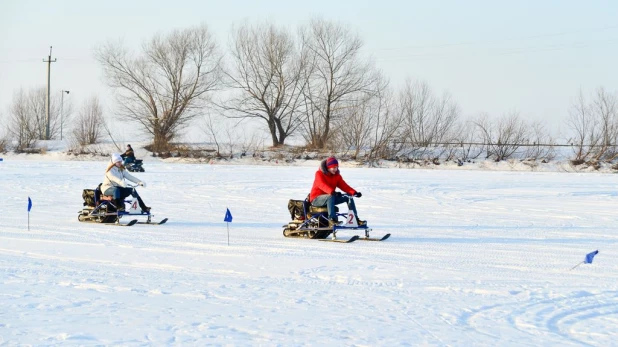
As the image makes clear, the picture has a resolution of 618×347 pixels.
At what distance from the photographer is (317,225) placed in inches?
466

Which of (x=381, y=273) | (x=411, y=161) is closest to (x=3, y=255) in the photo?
(x=381, y=273)

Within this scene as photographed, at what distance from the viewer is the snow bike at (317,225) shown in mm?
11586

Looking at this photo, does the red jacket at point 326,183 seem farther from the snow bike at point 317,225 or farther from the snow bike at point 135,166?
the snow bike at point 135,166

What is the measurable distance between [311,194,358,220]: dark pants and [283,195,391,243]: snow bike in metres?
0.06

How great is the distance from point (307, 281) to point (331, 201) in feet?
12.0

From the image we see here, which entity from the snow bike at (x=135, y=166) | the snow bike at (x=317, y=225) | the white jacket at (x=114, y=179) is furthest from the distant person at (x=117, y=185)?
the snow bike at (x=135, y=166)

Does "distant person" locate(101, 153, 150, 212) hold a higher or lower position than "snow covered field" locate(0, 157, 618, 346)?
higher

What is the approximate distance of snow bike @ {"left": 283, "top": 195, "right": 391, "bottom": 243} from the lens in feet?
38.0

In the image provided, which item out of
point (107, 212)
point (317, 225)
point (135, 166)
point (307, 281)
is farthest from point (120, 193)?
point (135, 166)

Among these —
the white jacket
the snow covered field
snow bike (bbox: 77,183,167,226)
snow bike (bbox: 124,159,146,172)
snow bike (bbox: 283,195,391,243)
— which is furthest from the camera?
snow bike (bbox: 124,159,146,172)

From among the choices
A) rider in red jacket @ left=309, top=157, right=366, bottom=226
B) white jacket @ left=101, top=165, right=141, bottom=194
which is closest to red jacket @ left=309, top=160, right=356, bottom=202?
rider in red jacket @ left=309, top=157, right=366, bottom=226

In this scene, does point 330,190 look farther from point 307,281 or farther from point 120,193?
point 120,193

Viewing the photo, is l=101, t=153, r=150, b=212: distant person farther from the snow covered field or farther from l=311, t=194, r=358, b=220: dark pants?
l=311, t=194, r=358, b=220: dark pants

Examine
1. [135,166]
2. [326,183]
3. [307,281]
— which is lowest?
[307,281]
